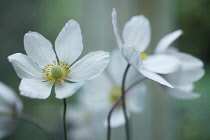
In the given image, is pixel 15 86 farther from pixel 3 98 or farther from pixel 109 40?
pixel 3 98

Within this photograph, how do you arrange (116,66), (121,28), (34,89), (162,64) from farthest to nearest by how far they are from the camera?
(121,28) < (116,66) < (162,64) < (34,89)

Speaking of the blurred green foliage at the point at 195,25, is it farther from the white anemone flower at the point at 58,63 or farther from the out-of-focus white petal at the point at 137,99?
the white anemone flower at the point at 58,63

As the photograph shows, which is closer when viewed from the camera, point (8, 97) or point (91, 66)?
point (91, 66)

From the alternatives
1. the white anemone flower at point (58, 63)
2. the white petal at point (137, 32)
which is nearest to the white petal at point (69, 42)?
the white anemone flower at point (58, 63)

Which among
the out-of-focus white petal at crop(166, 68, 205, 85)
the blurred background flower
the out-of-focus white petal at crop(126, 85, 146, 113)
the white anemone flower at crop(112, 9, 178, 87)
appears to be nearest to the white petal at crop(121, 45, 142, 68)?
the white anemone flower at crop(112, 9, 178, 87)

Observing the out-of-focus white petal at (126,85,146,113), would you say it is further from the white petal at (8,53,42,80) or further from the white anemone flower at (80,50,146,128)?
the white petal at (8,53,42,80)

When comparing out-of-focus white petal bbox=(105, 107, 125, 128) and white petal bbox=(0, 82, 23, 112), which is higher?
white petal bbox=(0, 82, 23, 112)

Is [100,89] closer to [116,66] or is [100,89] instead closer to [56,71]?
[116,66]

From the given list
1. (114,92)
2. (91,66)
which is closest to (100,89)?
(114,92)

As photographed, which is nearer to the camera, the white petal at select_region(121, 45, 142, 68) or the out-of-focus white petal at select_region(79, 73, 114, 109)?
the white petal at select_region(121, 45, 142, 68)
